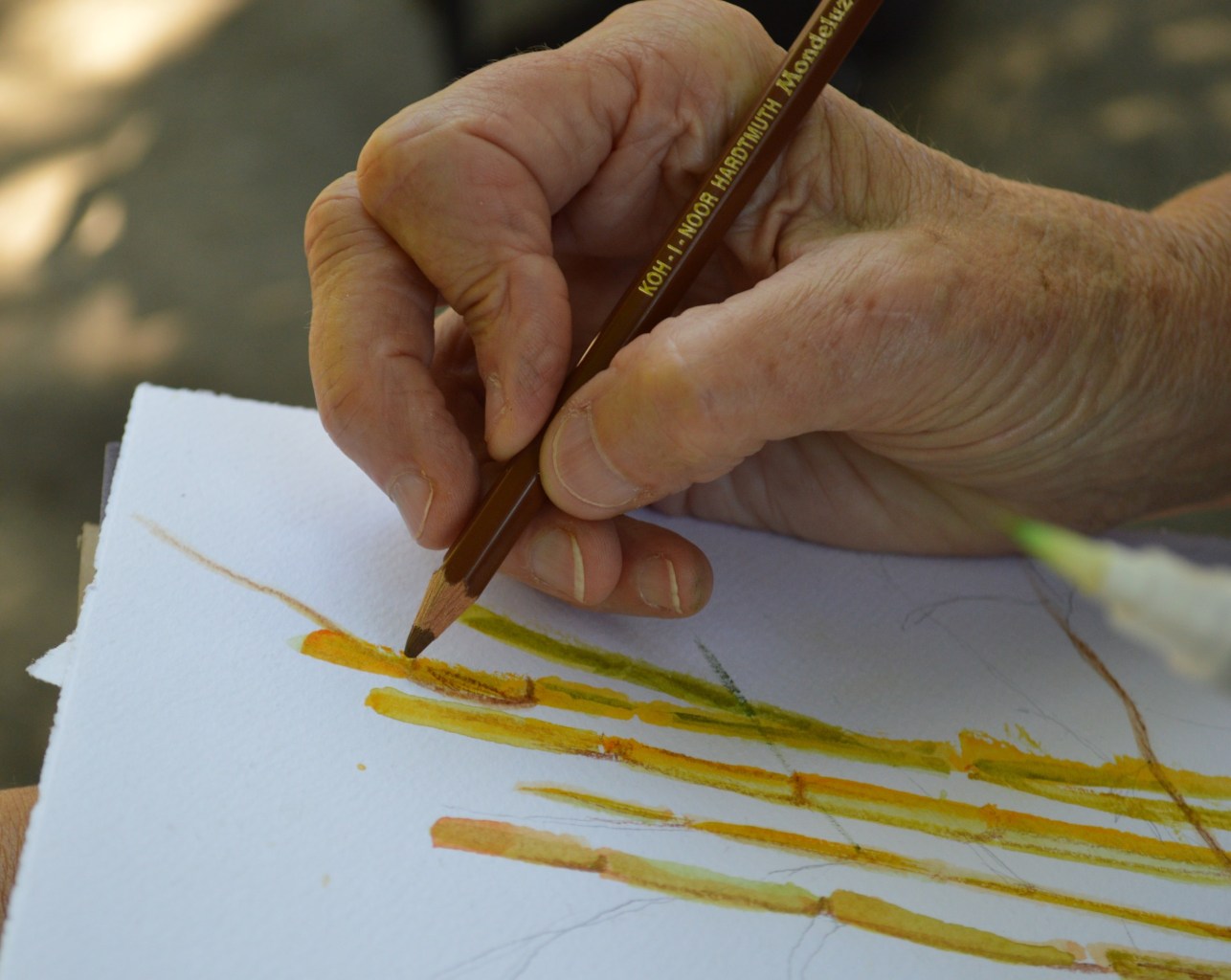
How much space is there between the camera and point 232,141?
1.35 meters

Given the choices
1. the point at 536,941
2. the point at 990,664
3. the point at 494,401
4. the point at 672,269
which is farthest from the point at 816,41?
the point at 536,941

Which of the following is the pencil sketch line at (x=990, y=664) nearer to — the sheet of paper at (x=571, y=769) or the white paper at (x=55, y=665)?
the sheet of paper at (x=571, y=769)

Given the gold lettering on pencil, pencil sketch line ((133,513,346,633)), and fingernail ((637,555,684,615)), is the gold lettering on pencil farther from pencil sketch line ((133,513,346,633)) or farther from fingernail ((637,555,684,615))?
pencil sketch line ((133,513,346,633))

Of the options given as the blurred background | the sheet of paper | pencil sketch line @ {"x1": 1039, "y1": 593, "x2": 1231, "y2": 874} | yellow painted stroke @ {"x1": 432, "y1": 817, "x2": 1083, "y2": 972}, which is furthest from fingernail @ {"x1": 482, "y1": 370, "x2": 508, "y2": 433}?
the blurred background

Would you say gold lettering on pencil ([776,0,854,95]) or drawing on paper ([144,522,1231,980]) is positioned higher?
gold lettering on pencil ([776,0,854,95])

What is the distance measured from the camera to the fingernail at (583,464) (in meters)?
0.58

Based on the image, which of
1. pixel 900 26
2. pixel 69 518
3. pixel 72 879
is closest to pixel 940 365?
pixel 72 879

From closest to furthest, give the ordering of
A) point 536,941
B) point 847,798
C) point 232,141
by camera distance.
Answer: point 536,941 < point 847,798 < point 232,141

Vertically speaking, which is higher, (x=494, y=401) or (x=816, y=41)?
(x=816, y=41)

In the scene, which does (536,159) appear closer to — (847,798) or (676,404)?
(676,404)

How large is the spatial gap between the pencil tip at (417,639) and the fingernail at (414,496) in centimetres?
7

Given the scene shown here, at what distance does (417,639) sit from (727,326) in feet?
0.73

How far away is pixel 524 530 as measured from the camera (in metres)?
0.62

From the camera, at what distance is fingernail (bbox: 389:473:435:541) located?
0.61 m
